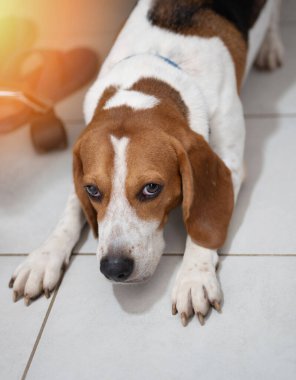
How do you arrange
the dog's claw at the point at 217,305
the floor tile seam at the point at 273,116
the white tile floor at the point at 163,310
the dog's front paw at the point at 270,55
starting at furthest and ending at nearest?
the dog's front paw at the point at 270,55, the floor tile seam at the point at 273,116, the dog's claw at the point at 217,305, the white tile floor at the point at 163,310

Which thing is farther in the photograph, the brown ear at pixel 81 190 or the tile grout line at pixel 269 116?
the tile grout line at pixel 269 116

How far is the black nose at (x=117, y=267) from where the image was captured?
1546 mm

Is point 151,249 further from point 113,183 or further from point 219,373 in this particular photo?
point 219,373

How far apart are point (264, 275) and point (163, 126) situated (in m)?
0.60

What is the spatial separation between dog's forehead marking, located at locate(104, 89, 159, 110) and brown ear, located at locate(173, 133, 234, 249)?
19 cm

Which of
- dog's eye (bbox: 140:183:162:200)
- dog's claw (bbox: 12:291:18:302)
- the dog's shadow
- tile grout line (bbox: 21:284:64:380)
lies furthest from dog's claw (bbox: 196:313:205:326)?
dog's claw (bbox: 12:291:18:302)

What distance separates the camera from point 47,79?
300 cm

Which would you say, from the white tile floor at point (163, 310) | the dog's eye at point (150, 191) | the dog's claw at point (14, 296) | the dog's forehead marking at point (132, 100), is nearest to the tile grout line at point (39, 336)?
the white tile floor at point (163, 310)

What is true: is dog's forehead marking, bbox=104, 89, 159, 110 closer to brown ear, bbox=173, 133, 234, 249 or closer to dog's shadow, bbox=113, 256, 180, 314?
brown ear, bbox=173, 133, 234, 249

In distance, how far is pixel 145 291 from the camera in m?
1.76

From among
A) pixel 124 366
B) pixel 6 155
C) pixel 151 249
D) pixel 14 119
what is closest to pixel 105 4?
pixel 14 119

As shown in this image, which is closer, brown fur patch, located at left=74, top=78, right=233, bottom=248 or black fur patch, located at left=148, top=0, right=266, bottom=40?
brown fur patch, located at left=74, top=78, right=233, bottom=248

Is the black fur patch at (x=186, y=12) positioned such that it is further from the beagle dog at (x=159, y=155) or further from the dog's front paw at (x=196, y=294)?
the dog's front paw at (x=196, y=294)

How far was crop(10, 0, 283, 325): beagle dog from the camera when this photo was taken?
160 centimetres
